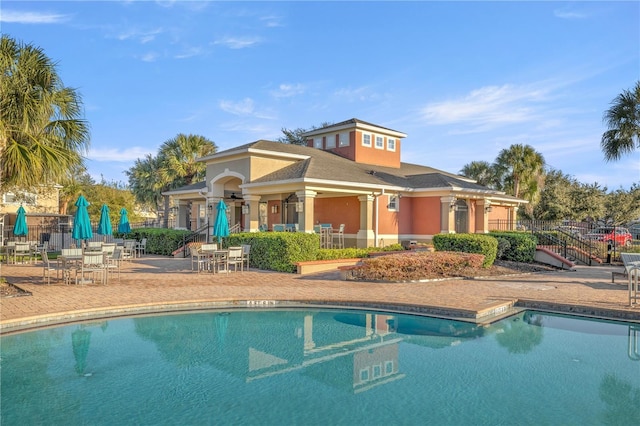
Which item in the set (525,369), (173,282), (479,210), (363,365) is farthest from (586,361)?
(479,210)

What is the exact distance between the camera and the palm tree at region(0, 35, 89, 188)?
10961 millimetres

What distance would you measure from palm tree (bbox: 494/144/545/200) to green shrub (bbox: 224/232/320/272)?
23.8 meters

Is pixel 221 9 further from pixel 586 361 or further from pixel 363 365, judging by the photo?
pixel 586 361

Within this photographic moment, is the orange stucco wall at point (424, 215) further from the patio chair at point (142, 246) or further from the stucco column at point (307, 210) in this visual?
the patio chair at point (142, 246)

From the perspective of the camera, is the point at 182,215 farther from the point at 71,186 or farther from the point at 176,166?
the point at 71,186

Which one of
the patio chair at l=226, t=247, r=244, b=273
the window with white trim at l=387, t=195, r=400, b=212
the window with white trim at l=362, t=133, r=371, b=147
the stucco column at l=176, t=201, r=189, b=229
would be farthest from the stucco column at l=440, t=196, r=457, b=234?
the stucco column at l=176, t=201, r=189, b=229

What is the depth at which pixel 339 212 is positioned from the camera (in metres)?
25.0

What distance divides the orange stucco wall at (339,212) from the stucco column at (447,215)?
15.2ft

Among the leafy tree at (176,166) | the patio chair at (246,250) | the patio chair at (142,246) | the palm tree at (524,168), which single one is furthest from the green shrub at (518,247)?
the leafy tree at (176,166)

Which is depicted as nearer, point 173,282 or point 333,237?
point 173,282

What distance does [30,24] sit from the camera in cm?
1248

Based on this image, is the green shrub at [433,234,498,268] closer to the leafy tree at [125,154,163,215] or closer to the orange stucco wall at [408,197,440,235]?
the orange stucco wall at [408,197,440,235]

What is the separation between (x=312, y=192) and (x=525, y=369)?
47.0 ft

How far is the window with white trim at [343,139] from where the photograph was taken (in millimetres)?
28558
